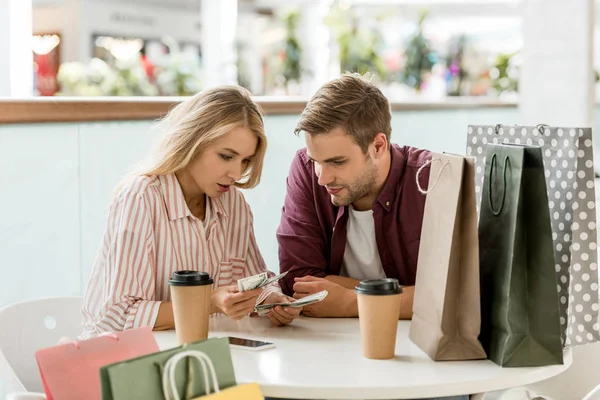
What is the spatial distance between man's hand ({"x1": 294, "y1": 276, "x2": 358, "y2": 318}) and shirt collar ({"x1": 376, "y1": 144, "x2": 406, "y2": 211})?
0.30 m

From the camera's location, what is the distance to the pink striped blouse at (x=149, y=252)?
1828 millimetres

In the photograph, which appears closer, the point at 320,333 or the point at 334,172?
the point at 320,333

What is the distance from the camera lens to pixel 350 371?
4.90 feet

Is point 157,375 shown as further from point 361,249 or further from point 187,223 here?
point 361,249

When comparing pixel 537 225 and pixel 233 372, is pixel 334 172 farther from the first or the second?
pixel 233 372

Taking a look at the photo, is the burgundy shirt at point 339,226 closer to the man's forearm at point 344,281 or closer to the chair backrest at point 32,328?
the man's forearm at point 344,281

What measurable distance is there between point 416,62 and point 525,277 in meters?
5.23

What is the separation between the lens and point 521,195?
151 centimetres

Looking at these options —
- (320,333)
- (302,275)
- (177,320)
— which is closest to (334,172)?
(302,275)

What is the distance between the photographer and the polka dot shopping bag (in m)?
1.62

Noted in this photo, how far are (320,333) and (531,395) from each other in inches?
30.4

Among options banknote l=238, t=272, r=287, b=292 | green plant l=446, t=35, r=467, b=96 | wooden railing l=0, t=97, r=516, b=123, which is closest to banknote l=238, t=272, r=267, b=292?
banknote l=238, t=272, r=287, b=292

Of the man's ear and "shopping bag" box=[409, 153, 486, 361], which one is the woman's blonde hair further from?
"shopping bag" box=[409, 153, 486, 361]

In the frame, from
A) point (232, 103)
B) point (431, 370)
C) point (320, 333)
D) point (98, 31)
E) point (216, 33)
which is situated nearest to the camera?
point (431, 370)
